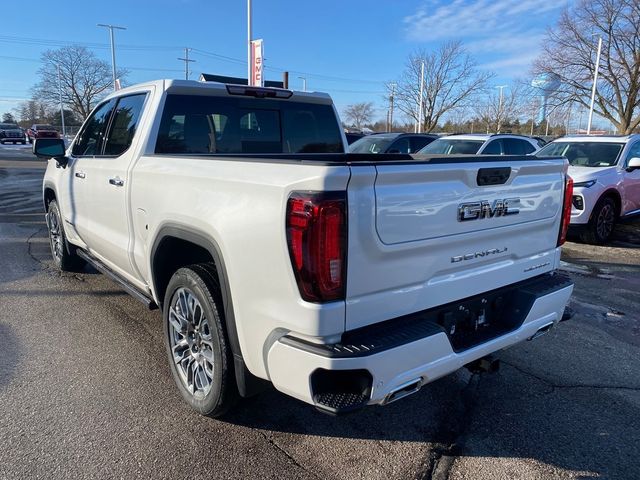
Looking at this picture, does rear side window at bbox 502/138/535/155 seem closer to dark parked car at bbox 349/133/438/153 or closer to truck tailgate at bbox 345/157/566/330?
dark parked car at bbox 349/133/438/153

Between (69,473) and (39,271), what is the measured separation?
4128 mm

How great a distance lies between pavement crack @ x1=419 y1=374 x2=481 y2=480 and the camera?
8.54ft

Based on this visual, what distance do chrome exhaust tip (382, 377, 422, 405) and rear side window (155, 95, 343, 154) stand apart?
2.44 m

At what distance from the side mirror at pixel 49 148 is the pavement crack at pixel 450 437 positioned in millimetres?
4351

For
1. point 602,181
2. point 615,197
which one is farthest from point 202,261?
point 615,197

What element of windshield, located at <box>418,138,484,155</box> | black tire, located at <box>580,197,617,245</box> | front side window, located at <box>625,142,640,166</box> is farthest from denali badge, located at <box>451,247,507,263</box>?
windshield, located at <box>418,138,484,155</box>

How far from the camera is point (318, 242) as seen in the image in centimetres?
207

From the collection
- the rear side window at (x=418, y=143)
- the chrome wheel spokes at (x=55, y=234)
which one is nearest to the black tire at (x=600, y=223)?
the rear side window at (x=418, y=143)

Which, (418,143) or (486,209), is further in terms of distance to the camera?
(418,143)

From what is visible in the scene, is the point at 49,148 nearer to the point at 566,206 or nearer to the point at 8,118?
the point at 566,206

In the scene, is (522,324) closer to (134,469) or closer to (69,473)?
(134,469)

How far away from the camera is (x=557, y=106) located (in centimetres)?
3062

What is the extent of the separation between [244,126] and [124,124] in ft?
3.21

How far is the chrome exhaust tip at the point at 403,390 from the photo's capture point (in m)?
2.25
